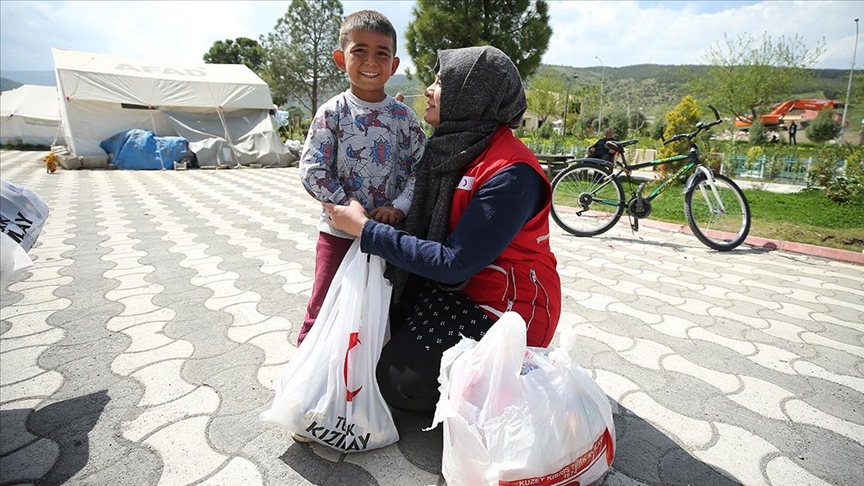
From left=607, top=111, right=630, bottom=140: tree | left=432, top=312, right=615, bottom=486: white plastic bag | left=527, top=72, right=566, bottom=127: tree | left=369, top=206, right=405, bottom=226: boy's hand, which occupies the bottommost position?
left=432, top=312, right=615, bottom=486: white plastic bag

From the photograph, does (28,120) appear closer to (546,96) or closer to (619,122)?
(546,96)

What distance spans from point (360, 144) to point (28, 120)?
2614 centimetres

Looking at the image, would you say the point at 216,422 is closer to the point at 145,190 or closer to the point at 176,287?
the point at 176,287

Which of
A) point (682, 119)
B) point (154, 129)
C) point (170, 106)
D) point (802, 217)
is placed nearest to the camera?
point (802, 217)

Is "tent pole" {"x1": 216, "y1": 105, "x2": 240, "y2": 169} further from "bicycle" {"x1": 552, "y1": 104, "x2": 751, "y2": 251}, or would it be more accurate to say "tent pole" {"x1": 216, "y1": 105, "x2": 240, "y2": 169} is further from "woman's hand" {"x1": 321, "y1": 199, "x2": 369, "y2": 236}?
"woman's hand" {"x1": 321, "y1": 199, "x2": 369, "y2": 236}

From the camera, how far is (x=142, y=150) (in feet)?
38.3

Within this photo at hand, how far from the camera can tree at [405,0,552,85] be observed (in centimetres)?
1173

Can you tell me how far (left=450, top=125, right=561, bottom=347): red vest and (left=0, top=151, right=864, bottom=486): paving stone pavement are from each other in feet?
1.73

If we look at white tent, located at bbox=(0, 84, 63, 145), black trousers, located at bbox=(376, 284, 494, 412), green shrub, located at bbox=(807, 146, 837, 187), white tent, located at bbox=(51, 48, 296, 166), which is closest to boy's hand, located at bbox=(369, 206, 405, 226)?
black trousers, located at bbox=(376, 284, 494, 412)

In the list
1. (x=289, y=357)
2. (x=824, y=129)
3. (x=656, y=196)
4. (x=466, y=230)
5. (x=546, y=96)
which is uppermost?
(x=546, y=96)

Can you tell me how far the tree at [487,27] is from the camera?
462 inches

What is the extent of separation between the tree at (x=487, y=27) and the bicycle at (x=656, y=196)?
7746 mm

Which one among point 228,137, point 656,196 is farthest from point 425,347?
point 228,137

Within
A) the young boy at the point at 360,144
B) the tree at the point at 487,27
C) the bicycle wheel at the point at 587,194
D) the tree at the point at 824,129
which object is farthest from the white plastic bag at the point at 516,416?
the tree at the point at 824,129
